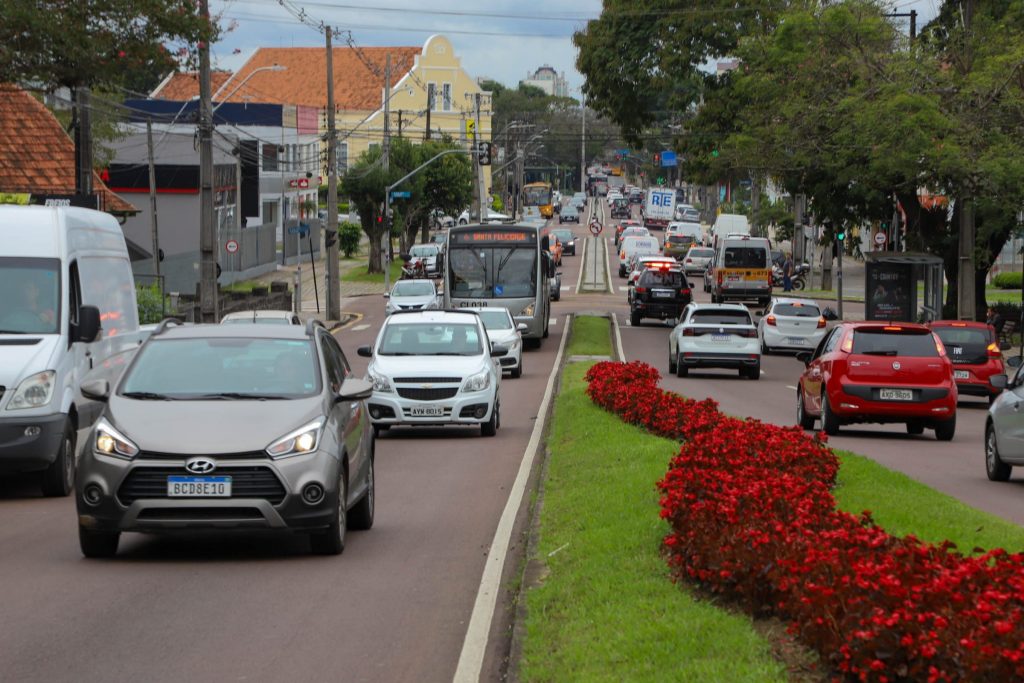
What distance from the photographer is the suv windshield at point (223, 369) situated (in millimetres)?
11180

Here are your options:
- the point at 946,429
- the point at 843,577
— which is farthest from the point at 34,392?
the point at 946,429

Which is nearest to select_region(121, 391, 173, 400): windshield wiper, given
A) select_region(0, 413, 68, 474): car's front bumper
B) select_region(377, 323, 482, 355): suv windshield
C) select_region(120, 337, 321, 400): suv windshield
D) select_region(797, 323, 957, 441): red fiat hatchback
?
select_region(120, 337, 321, 400): suv windshield

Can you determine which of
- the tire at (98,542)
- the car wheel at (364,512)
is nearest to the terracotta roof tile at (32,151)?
the car wheel at (364,512)

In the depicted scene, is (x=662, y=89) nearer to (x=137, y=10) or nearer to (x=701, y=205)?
(x=137, y=10)

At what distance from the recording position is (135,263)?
5547cm

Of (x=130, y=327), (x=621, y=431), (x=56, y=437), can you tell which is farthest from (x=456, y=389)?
(x=56, y=437)

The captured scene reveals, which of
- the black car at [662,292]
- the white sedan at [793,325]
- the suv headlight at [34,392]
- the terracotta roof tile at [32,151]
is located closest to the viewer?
the suv headlight at [34,392]

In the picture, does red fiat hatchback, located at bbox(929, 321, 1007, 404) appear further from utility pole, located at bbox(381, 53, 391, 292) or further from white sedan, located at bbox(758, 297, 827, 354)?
utility pole, located at bbox(381, 53, 391, 292)

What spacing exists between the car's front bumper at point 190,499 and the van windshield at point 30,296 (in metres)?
5.44

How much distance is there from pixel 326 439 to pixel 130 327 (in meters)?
8.86

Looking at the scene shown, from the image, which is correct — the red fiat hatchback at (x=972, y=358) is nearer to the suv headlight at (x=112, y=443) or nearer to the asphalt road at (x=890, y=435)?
the asphalt road at (x=890, y=435)

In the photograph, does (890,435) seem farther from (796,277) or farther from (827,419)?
(796,277)

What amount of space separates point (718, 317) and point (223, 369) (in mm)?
23567

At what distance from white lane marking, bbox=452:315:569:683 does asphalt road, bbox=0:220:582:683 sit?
0.23 ft
